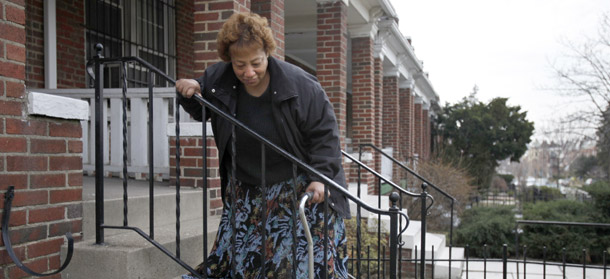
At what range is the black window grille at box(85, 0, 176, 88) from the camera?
18.8 feet

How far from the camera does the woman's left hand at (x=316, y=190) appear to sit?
84.0 inches

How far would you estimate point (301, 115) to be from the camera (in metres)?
2.12

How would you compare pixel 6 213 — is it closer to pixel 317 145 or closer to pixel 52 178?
pixel 52 178

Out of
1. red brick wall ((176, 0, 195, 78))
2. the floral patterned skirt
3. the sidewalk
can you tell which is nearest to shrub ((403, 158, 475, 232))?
the sidewalk

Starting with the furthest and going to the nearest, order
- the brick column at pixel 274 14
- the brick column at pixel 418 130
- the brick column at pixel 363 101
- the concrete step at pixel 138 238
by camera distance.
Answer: the brick column at pixel 418 130, the brick column at pixel 363 101, the brick column at pixel 274 14, the concrete step at pixel 138 238

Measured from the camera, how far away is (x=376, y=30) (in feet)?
28.8

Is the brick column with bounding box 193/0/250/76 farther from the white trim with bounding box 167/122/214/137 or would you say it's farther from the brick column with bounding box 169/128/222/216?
the brick column with bounding box 169/128/222/216

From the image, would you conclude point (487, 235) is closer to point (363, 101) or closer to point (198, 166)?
point (363, 101)

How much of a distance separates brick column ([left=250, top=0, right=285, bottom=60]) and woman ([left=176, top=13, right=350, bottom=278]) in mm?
2493

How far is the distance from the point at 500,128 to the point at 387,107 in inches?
441

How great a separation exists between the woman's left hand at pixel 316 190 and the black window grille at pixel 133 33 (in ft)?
12.7

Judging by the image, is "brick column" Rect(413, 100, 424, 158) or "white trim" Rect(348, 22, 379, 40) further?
"brick column" Rect(413, 100, 424, 158)

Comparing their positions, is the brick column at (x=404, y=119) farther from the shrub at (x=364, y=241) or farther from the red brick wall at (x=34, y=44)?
the red brick wall at (x=34, y=44)

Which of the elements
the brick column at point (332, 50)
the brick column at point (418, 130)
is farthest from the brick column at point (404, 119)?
the brick column at point (332, 50)
